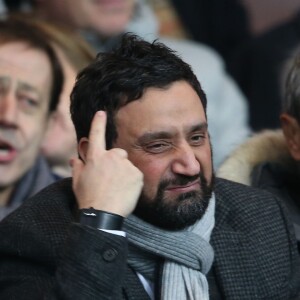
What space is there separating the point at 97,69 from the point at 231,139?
56.6 inches

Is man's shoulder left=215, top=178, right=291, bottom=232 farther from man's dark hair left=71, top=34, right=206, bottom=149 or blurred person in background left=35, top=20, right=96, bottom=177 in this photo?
blurred person in background left=35, top=20, right=96, bottom=177

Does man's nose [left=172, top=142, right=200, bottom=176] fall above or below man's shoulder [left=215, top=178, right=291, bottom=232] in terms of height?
above

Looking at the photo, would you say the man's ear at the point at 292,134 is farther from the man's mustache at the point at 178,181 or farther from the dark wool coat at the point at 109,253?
the man's mustache at the point at 178,181

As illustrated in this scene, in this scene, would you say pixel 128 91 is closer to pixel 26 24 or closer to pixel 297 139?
pixel 297 139

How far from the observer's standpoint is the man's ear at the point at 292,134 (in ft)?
7.74

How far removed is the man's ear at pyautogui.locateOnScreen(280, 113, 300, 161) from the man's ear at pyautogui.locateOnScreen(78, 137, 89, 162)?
579 millimetres

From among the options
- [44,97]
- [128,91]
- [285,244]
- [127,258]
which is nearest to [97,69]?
[128,91]

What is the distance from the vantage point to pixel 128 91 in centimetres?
191

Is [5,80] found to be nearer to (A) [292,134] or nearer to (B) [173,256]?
(A) [292,134]

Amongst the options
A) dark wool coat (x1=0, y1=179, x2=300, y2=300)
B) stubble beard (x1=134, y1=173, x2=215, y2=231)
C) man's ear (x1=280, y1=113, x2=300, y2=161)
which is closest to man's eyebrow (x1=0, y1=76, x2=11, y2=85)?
dark wool coat (x1=0, y1=179, x2=300, y2=300)

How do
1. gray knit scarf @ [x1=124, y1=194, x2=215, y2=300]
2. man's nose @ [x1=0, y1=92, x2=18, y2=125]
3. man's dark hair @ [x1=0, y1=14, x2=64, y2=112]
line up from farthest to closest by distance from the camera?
man's dark hair @ [x1=0, y1=14, x2=64, y2=112], man's nose @ [x1=0, y1=92, x2=18, y2=125], gray knit scarf @ [x1=124, y1=194, x2=215, y2=300]

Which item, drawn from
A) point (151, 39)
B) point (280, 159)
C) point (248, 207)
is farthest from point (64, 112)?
point (248, 207)

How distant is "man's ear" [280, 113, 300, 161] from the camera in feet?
7.74

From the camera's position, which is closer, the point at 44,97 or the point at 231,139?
the point at 44,97
